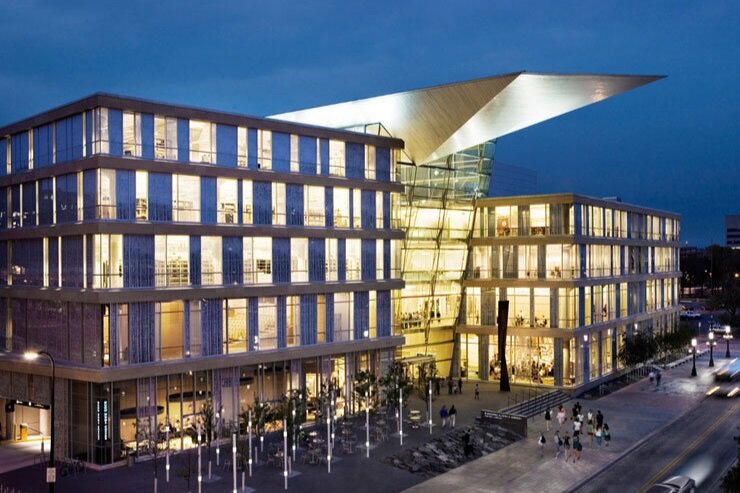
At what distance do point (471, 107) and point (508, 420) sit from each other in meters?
20.7

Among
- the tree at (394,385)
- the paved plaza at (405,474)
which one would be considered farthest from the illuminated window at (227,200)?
the tree at (394,385)

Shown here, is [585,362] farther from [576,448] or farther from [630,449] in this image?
[576,448]

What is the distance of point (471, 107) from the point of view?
178 feet

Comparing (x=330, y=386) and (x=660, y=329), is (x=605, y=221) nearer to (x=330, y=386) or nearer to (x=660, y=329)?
(x=660, y=329)

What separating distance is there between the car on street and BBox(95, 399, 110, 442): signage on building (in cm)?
2691

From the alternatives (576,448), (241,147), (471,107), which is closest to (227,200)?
(241,147)

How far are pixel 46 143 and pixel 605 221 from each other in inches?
1885

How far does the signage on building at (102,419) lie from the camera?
42344 millimetres

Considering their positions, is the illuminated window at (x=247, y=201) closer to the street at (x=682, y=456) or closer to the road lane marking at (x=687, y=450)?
the street at (x=682, y=456)

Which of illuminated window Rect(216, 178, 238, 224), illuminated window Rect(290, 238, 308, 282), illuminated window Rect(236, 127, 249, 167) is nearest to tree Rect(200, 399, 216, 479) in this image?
illuminated window Rect(216, 178, 238, 224)

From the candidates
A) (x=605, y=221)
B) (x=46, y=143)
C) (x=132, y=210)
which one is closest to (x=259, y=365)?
(x=132, y=210)

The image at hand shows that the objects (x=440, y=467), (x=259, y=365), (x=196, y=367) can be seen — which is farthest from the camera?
(x=259, y=365)

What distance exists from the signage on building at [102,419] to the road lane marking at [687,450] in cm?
2684

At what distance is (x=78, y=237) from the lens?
145 ft
